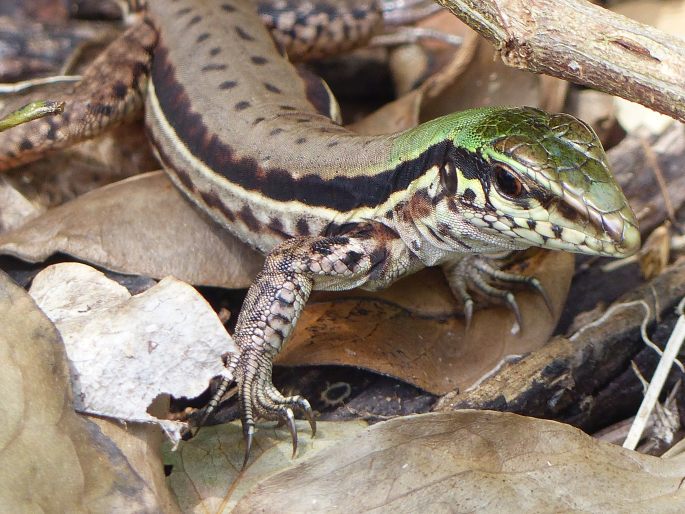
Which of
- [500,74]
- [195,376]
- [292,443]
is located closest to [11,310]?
[195,376]

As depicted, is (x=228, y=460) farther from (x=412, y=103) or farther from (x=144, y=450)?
(x=412, y=103)

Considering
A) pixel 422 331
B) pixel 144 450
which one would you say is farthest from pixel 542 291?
pixel 144 450

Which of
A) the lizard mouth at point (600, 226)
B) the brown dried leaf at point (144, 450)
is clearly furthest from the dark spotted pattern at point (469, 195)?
the brown dried leaf at point (144, 450)

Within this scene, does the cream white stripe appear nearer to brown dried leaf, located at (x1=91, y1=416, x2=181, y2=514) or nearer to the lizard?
the lizard

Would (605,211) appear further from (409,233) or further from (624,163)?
(624,163)

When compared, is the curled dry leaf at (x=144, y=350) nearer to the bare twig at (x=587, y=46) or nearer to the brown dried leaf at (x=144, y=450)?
the brown dried leaf at (x=144, y=450)
